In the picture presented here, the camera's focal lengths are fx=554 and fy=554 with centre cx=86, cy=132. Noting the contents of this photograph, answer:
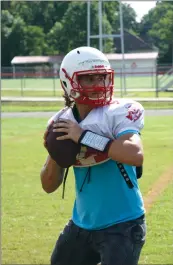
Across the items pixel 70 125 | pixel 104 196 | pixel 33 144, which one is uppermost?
pixel 70 125

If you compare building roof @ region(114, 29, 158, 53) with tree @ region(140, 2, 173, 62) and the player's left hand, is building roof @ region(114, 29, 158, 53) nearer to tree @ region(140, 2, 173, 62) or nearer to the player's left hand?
tree @ region(140, 2, 173, 62)

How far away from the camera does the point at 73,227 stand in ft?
9.64

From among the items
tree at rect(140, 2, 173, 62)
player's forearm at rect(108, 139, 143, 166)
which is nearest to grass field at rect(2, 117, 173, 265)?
player's forearm at rect(108, 139, 143, 166)

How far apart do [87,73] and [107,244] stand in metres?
0.85

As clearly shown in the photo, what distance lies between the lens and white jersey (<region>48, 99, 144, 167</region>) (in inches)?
105

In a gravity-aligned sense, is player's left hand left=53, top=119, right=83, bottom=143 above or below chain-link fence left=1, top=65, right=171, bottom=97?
A: above

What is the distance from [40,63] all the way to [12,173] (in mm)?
45680

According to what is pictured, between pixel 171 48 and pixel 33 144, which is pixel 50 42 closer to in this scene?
pixel 171 48

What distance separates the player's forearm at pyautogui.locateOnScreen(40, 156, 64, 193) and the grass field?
1.79 m

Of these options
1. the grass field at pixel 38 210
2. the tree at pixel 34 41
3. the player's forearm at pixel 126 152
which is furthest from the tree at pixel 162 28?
the player's forearm at pixel 126 152

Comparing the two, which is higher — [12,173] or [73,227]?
[73,227]

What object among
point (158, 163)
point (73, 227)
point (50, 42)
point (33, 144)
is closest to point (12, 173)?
point (158, 163)

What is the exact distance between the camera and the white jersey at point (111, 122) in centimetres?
266

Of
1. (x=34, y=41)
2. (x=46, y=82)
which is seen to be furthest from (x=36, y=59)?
(x=46, y=82)
